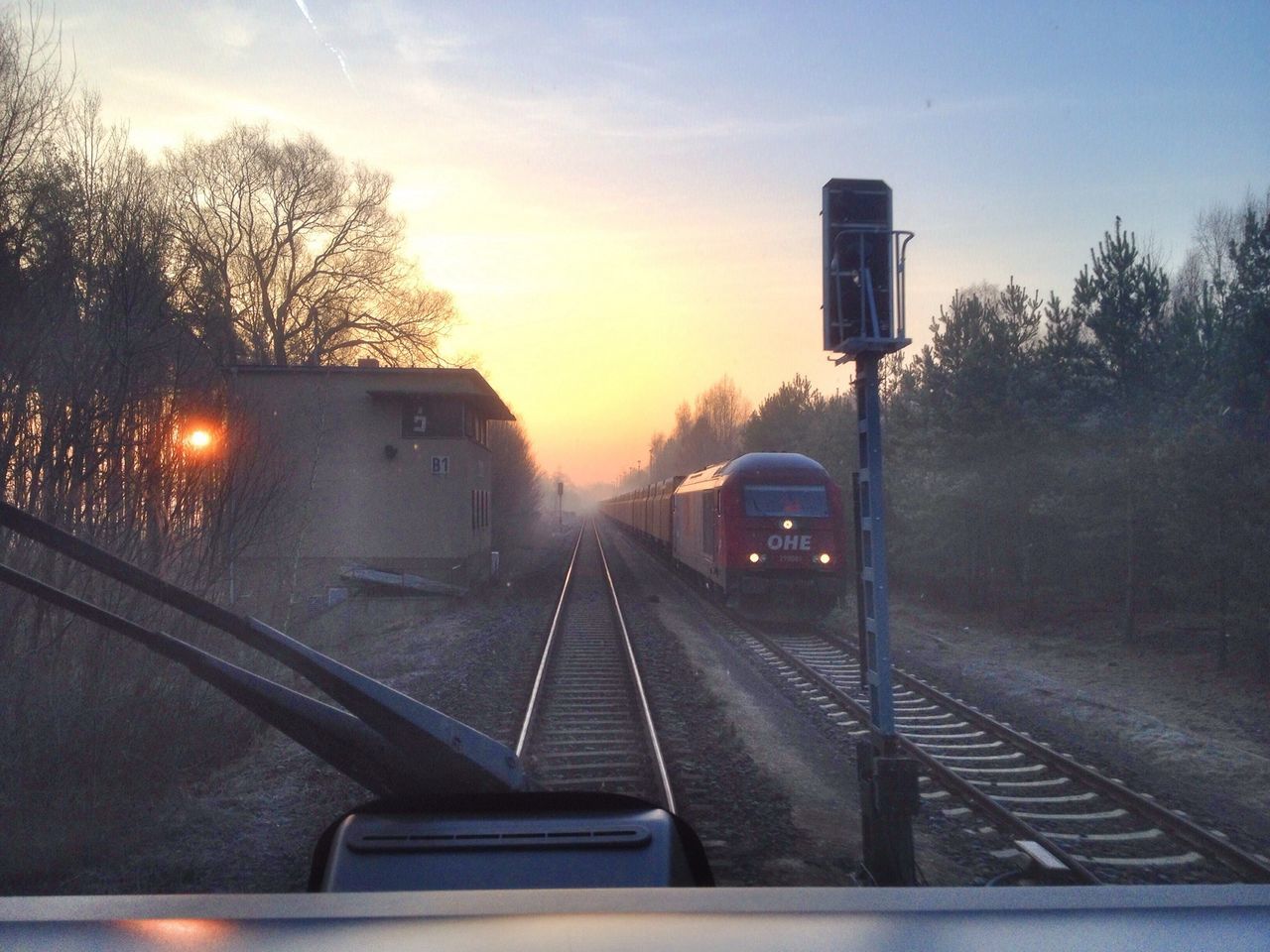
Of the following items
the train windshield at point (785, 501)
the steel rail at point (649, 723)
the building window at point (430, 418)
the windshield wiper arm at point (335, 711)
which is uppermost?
the building window at point (430, 418)

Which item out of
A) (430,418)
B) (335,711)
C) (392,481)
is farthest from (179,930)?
(430,418)

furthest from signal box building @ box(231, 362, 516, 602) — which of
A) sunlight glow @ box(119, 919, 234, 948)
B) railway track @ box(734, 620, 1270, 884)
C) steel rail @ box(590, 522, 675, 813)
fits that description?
sunlight glow @ box(119, 919, 234, 948)

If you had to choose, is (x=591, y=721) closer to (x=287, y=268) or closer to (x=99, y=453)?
(x=99, y=453)

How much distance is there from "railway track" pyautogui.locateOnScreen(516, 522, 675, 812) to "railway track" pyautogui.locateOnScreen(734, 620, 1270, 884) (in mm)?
2148

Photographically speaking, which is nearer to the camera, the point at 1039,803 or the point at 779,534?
the point at 1039,803

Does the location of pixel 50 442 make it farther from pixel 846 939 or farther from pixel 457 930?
pixel 846 939

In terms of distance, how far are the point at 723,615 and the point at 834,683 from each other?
772 cm

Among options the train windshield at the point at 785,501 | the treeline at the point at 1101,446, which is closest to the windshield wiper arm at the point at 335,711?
the treeline at the point at 1101,446

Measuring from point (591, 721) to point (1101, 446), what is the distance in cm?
1286

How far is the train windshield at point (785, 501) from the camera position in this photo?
1802 centimetres

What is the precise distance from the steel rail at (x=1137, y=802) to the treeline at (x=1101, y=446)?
5.87 m

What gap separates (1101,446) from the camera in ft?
60.7

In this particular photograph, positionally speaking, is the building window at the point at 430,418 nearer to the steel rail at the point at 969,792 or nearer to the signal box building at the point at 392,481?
the signal box building at the point at 392,481

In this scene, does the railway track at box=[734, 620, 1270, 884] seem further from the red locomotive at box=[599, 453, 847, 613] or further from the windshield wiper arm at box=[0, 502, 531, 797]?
the red locomotive at box=[599, 453, 847, 613]
